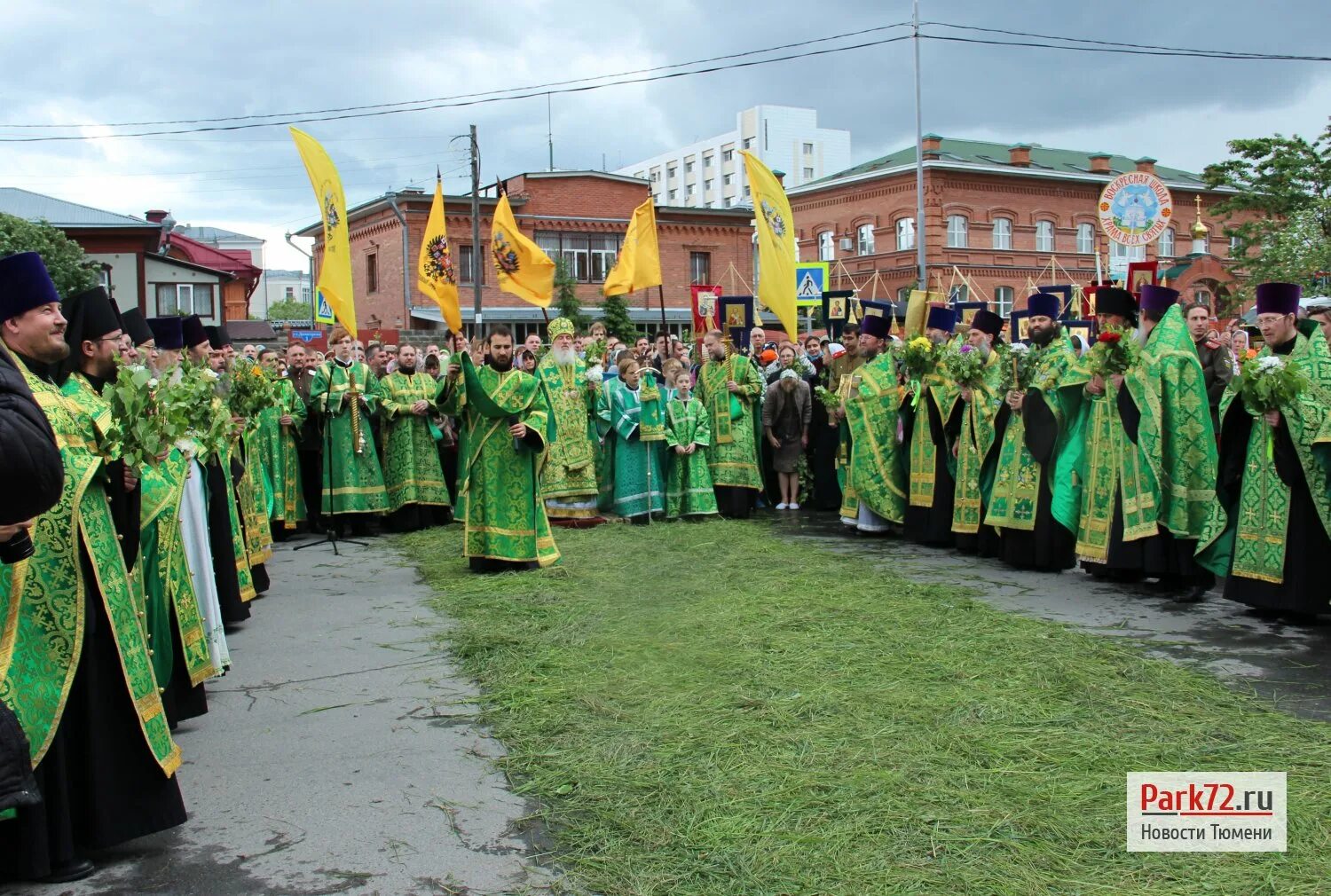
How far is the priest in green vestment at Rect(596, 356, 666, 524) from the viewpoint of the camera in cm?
1211

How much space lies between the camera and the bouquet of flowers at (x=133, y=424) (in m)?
3.71

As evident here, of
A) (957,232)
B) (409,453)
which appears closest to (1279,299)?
(409,453)

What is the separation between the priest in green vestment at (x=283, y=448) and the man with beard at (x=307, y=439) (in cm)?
11

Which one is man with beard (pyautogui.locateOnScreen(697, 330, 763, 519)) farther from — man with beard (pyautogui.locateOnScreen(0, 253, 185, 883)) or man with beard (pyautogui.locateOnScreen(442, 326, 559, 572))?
man with beard (pyautogui.locateOnScreen(0, 253, 185, 883))

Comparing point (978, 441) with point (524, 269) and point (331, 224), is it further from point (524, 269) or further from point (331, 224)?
point (331, 224)

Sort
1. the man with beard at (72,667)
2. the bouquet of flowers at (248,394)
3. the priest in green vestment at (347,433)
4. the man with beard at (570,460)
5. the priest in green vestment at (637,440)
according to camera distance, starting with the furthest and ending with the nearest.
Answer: the priest in green vestment at (637,440), the man with beard at (570,460), the priest in green vestment at (347,433), the bouquet of flowers at (248,394), the man with beard at (72,667)

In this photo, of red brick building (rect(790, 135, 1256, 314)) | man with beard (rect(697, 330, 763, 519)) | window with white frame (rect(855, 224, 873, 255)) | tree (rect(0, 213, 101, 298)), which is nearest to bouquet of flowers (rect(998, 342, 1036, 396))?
man with beard (rect(697, 330, 763, 519))

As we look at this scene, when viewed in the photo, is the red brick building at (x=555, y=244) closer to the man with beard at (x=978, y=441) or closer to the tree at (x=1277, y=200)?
the tree at (x=1277, y=200)

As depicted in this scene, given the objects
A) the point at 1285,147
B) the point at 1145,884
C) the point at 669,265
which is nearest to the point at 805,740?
the point at 1145,884

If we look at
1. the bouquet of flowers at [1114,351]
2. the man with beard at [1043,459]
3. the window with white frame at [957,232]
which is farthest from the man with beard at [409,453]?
the window with white frame at [957,232]

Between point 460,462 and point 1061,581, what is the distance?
6234 mm

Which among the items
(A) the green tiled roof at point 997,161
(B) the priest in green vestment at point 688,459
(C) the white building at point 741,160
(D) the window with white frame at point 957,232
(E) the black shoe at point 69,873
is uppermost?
(C) the white building at point 741,160

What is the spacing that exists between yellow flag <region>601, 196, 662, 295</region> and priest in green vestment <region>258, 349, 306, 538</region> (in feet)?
13.5

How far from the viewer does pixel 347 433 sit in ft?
38.7
